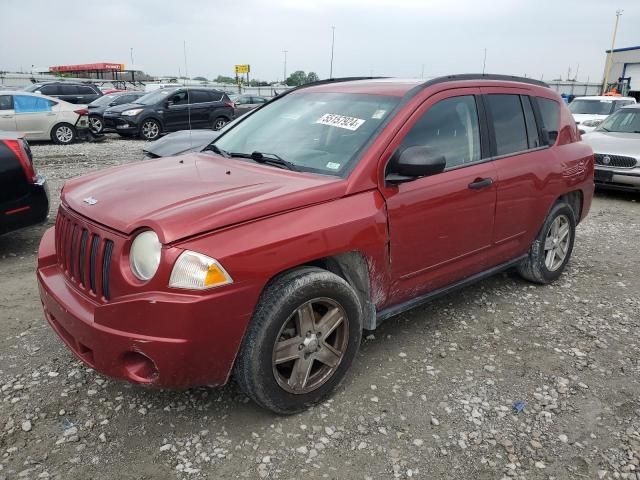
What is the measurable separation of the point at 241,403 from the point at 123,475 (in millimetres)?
735

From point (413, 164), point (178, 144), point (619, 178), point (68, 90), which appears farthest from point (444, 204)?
point (68, 90)

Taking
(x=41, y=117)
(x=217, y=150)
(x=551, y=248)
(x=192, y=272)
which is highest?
(x=217, y=150)

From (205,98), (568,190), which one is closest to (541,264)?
(568,190)

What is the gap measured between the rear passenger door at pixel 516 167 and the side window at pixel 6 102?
43.5 feet

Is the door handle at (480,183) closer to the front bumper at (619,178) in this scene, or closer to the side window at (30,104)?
the front bumper at (619,178)

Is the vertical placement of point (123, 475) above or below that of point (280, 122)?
below

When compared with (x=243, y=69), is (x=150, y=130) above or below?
below

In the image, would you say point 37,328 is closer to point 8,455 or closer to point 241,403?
point 8,455

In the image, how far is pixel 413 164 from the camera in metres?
2.94

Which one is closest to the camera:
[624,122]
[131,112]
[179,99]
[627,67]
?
[624,122]

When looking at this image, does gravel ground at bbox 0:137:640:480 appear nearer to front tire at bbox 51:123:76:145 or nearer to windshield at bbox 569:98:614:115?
front tire at bbox 51:123:76:145

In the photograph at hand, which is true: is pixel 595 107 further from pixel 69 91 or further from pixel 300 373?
pixel 69 91

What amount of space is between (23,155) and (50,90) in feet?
54.0

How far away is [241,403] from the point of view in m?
2.96
